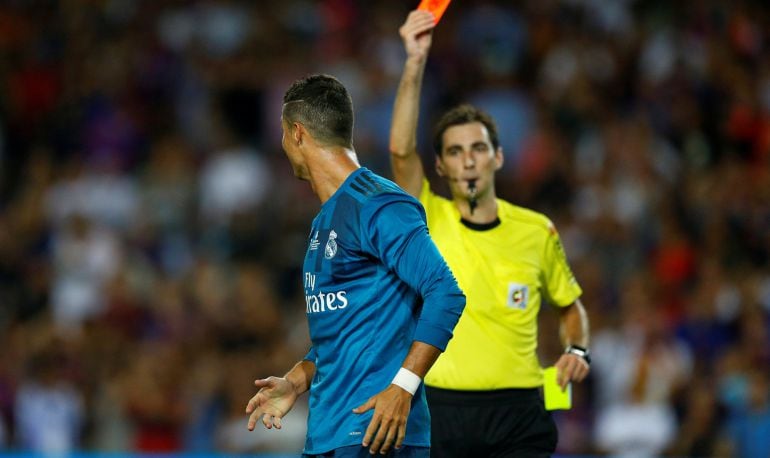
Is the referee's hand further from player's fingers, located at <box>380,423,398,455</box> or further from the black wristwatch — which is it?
player's fingers, located at <box>380,423,398,455</box>

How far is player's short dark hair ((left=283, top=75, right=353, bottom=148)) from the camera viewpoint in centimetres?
452

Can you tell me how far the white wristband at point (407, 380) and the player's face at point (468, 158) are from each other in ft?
6.29

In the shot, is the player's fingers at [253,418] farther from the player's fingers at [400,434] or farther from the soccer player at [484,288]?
the soccer player at [484,288]

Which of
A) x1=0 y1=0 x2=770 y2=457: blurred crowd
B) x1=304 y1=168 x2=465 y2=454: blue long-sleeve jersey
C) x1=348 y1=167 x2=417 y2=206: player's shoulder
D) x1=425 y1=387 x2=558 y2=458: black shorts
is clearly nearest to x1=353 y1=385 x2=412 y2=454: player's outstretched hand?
x1=304 y1=168 x2=465 y2=454: blue long-sleeve jersey

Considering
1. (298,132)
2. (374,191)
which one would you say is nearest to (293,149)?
(298,132)

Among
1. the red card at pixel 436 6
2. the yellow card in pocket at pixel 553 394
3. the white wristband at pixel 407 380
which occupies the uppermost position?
the red card at pixel 436 6

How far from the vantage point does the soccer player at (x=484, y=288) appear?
5773 millimetres

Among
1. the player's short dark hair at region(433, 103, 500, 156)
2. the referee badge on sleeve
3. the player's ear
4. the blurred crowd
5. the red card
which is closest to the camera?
the player's ear

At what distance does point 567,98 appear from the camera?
1200 cm

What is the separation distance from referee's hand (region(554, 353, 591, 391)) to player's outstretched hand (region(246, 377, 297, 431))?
5.30 ft

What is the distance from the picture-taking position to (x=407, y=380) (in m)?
4.18

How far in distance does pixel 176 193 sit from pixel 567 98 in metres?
3.80

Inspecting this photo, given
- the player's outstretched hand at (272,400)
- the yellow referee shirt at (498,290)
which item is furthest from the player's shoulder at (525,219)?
the player's outstretched hand at (272,400)

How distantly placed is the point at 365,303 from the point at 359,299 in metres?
0.03
